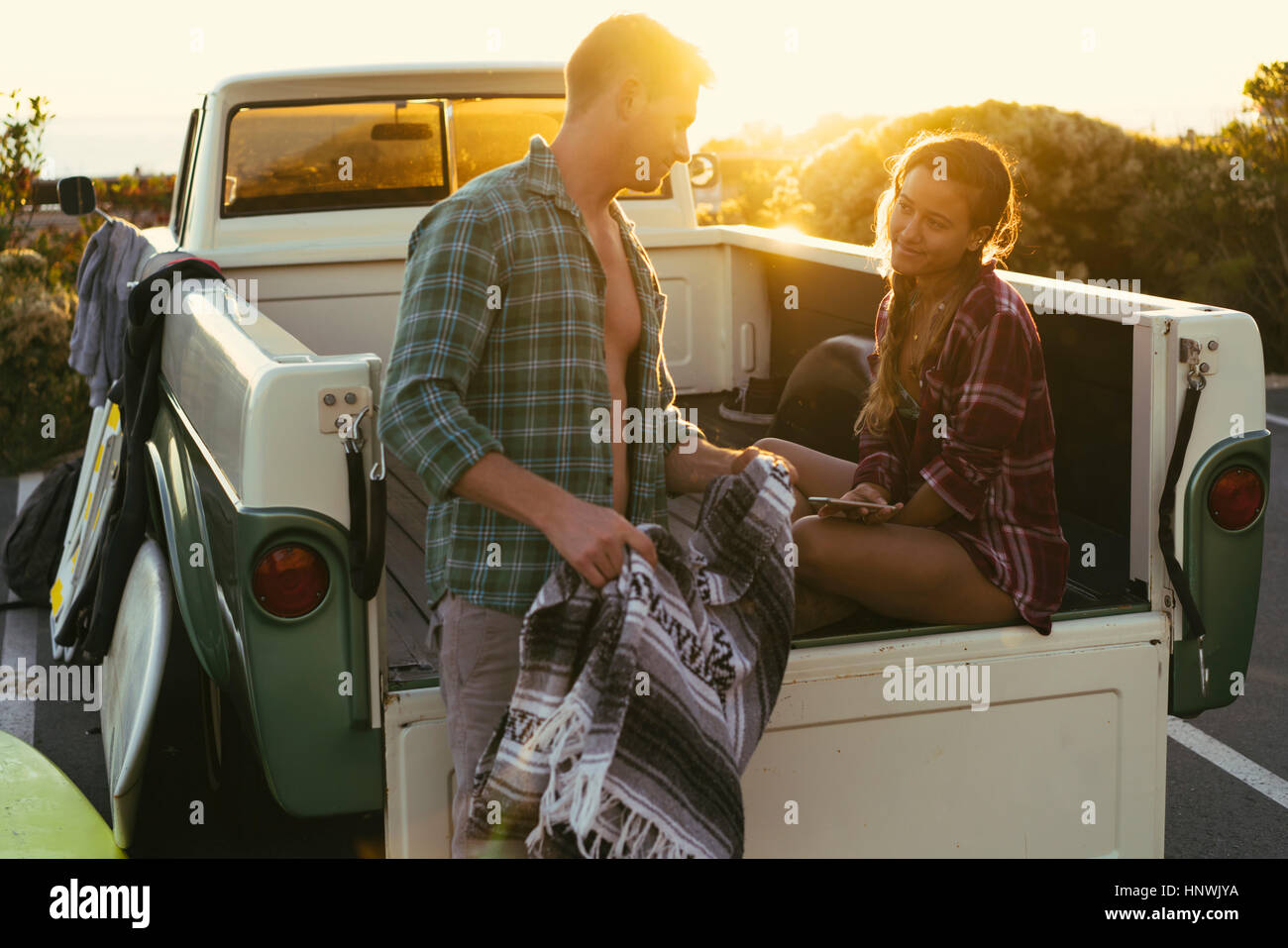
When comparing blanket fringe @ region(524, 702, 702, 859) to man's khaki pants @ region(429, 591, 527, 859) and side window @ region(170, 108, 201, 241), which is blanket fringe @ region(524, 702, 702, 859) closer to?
man's khaki pants @ region(429, 591, 527, 859)

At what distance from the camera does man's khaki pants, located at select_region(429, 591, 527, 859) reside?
2234 mm

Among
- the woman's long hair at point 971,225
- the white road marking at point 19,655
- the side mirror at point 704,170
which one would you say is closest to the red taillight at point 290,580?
the woman's long hair at point 971,225

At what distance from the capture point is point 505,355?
7.30ft

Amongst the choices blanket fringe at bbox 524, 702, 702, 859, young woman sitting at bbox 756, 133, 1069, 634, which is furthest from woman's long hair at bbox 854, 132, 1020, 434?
blanket fringe at bbox 524, 702, 702, 859

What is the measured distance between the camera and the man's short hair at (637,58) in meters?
2.21

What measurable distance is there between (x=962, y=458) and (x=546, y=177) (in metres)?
1.01

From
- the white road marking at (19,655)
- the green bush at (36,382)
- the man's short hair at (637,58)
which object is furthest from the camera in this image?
the green bush at (36,382)

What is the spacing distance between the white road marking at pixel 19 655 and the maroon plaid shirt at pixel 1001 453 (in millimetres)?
3086

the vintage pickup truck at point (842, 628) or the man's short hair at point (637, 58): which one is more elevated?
the man's short hair at point (637, 58)

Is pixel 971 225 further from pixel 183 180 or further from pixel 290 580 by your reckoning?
pixel 183 180

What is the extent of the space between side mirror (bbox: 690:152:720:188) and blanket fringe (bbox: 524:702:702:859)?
429 centimetres

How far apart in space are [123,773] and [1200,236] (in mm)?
11716

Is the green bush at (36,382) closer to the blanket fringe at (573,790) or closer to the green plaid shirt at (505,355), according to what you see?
the green plaid shirt at (505,355)

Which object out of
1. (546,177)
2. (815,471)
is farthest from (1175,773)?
(546,177)
